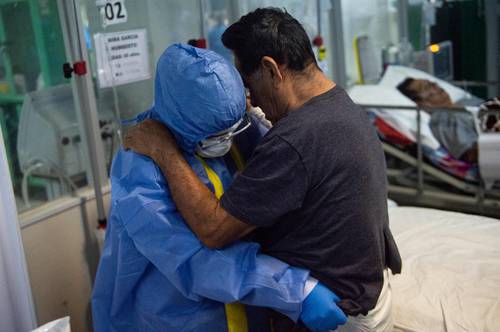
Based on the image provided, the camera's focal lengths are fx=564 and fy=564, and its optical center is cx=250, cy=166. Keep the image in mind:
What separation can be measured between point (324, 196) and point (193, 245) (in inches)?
12.7

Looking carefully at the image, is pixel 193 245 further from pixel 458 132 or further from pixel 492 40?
pixel 492 40

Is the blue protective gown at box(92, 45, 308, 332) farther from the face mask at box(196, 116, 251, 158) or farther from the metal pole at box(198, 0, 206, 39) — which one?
the metal pole at box(198, 0, 206, 39)

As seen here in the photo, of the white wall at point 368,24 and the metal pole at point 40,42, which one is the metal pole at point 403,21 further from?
the metal pole at point 40,42

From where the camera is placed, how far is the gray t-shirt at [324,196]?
3.96ft

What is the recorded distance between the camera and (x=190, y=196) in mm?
1260

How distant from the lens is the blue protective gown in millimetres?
1256

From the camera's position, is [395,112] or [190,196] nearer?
[190,196]

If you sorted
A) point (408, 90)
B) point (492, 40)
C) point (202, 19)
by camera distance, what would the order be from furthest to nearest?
point (492, 40) < point (408, 90) < point (202, 19)

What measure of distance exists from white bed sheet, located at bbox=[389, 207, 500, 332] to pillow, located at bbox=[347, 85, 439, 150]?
2.71ft

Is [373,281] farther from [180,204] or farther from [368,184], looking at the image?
[180,204]

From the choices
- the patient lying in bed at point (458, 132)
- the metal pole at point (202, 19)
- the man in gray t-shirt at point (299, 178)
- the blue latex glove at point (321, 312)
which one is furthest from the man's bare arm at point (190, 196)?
the patient lying in bed at point (458, 132)

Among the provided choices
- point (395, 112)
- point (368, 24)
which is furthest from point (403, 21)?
point (395, 112)

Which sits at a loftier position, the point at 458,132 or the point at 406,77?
the point at 406,77

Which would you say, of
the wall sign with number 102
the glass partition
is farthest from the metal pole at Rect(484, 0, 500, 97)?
the glass partition
